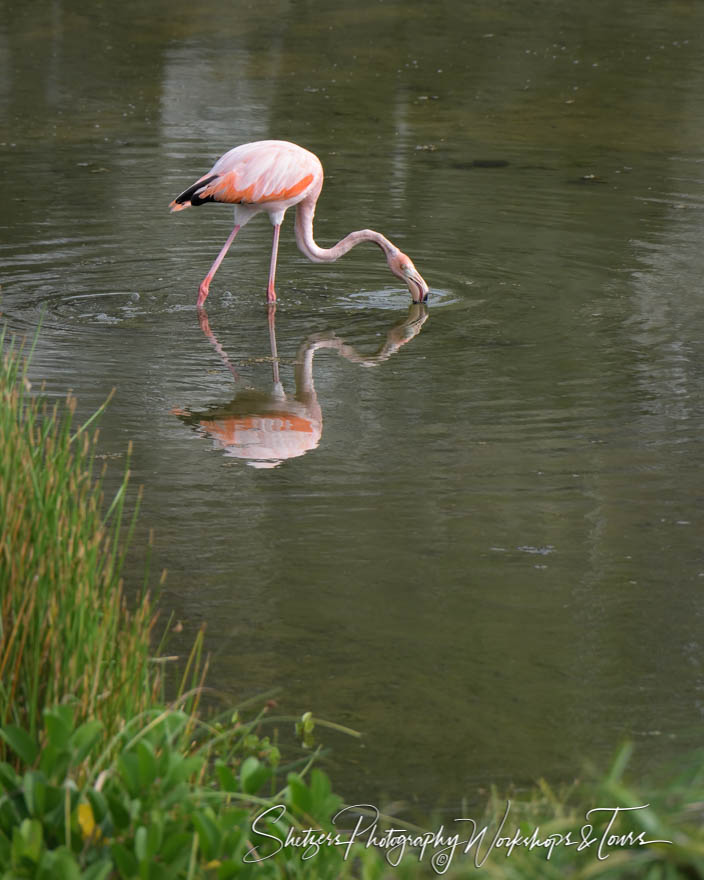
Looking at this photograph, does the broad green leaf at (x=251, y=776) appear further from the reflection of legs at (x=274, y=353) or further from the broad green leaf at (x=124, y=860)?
the reflection of legs at (x=274, y=353)

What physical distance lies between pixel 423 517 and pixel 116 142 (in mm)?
10428

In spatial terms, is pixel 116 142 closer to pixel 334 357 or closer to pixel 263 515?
pixel 334 357

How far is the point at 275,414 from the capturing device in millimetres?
7188

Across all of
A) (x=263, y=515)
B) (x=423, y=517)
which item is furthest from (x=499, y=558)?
(x=263, y=515)

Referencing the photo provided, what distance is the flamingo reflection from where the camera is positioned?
6.57 m

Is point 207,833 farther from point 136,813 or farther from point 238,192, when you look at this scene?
point 238,192

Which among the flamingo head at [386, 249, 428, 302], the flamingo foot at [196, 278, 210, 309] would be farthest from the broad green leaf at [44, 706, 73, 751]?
the flamingo head at [386, 249, 428, 302]

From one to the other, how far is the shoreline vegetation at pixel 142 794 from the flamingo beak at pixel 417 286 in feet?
18.5

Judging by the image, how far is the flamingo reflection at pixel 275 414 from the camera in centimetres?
657

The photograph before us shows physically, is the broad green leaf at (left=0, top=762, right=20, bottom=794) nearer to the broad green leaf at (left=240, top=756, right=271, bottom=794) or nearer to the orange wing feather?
the broad green leaf at (left=240, top=756, right=271, bottom=794)

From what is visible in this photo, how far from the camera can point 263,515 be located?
5.66 meters

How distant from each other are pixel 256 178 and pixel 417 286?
1270 millimetres

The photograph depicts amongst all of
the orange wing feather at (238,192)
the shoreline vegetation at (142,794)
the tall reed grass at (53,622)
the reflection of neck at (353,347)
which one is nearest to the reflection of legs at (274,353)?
the reflection of neck at (353,347)

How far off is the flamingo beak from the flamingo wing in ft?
3.08
